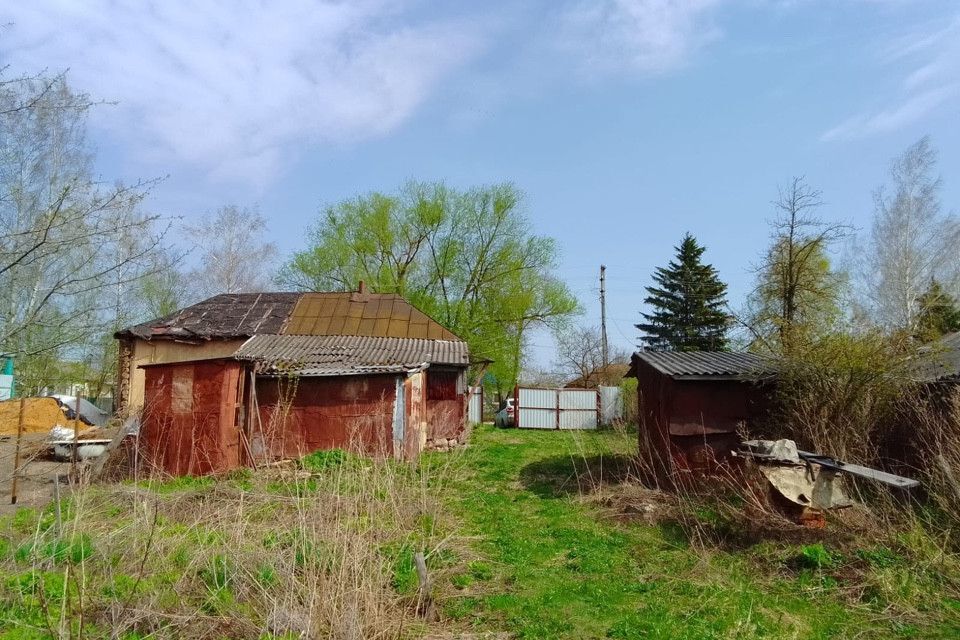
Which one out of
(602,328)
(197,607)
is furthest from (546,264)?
(197,607)

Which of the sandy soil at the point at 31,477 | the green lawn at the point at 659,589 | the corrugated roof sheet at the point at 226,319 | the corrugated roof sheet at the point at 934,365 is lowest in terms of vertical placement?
the green lawn at the point at 659,589

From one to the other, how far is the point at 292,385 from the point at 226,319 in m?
6.85

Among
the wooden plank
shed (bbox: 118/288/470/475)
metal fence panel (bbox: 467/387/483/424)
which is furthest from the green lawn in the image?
metal fence panel (bbox: 467/387/483/424)

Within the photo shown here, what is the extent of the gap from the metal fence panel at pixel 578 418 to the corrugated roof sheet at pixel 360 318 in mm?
7304

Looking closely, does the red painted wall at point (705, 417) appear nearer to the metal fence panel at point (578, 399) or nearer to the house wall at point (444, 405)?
the house wall at point (444, 405)

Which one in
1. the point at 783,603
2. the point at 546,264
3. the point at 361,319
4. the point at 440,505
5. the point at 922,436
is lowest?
the point at 783,603

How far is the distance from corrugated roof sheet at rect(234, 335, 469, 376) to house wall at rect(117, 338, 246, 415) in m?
1.39

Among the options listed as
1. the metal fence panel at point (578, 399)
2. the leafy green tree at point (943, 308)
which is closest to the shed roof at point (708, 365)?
the leafy green tree at point (943, 308)

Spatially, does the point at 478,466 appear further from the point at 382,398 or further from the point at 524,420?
the point at 524,420

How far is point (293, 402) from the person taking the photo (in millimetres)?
13789

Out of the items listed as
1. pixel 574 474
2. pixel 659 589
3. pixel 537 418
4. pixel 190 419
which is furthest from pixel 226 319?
pixel 659 589

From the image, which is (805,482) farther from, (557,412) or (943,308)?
(557,412)

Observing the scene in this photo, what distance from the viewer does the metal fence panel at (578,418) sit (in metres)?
25.4

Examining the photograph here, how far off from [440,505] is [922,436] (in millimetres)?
6736
